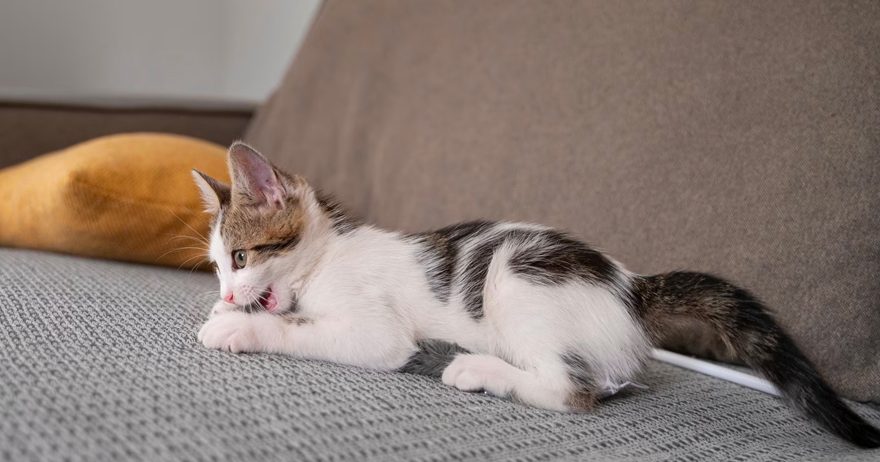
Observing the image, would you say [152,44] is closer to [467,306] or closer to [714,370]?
[467,306]

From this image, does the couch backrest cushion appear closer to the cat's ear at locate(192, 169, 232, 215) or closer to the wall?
the cat's ear at locate(192, 169, 232, 215)

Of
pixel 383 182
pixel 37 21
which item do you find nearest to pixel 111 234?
pixel 383 182

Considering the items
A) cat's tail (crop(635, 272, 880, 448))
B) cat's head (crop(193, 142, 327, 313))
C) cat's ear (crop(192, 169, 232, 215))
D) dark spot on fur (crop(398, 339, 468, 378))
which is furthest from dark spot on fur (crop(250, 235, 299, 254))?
cat's tail (crop(635, 272, 880, 448))

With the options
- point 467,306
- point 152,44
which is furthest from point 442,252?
point 152,44

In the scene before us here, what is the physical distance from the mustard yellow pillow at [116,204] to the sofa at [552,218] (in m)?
0.06

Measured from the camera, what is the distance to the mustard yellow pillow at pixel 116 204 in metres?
1.41

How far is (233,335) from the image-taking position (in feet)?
3.12

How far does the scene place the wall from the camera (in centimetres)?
296

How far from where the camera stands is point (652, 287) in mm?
1000

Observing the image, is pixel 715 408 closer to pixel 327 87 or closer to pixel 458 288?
pixel 458 288

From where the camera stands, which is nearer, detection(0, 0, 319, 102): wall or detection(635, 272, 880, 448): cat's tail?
detection(635, 272, 880, 448): cat's tail

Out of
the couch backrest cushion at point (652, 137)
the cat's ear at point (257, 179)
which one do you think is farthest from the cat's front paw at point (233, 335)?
the couch backrest cushion at point (652, 137)

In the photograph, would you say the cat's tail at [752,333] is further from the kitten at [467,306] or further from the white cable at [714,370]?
the white cable at [714,370]

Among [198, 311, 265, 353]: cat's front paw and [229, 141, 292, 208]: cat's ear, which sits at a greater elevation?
[229, 141, 292, 208]: cat's ear
